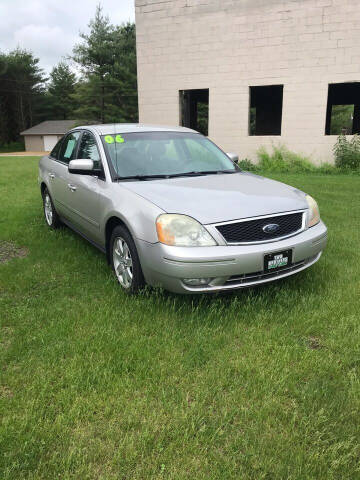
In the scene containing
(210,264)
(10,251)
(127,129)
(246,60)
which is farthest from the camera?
(246,60)

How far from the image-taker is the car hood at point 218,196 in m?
3.26

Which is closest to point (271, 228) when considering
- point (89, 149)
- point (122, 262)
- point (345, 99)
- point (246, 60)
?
point (122, 262)

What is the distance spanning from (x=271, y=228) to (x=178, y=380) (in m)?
1.46

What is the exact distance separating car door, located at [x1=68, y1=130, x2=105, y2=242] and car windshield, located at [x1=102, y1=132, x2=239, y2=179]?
22 centimetres

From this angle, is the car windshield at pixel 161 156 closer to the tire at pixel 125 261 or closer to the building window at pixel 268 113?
the tire at pixel 125 261

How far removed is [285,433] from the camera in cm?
213

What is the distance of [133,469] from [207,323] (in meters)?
1.43

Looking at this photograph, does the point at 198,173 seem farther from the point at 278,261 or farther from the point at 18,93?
the point at 18,93

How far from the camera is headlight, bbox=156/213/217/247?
123 inches

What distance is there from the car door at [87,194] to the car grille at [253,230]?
150 centimetres

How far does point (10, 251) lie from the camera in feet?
17.2

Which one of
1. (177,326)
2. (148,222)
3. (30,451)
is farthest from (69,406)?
(148,222)

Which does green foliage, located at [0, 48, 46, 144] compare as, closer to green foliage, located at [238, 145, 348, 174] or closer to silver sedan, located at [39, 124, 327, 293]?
Result: green foliage, located at [238, 145, 348, 174]

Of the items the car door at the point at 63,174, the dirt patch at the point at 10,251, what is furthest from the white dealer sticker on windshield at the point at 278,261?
the dirt patch at the point at 10,251
